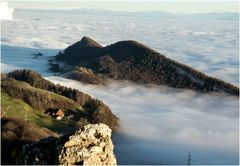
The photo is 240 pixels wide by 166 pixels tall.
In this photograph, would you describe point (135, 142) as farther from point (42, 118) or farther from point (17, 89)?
point (17, 89)

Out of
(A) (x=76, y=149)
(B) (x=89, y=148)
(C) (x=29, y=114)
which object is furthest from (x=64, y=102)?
(A) (x=76, y=149)

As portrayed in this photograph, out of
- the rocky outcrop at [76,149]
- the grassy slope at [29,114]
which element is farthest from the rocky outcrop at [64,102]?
the rocky outcrop at [76,149]

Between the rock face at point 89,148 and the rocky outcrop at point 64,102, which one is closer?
the rock face at point 89,148

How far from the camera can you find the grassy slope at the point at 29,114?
137500 millimetres

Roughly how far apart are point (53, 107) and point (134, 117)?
32.4 meters

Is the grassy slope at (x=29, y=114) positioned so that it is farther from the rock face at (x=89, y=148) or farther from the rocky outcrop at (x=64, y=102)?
the rock face at (x=89, y=148)

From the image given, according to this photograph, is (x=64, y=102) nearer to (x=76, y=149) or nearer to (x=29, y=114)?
(x=29, y=114)

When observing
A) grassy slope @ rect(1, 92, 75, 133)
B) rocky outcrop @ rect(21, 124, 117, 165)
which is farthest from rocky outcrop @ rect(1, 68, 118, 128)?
rocky outcrop @ rect(21, 124, 117, 165)

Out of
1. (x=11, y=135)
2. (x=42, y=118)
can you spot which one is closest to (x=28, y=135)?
(x=11, y=135)

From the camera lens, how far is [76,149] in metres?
17.6

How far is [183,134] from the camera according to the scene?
164 m

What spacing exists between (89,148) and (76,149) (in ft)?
1.62

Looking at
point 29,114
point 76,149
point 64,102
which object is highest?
point 64,102

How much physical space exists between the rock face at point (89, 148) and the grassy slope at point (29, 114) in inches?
4624
